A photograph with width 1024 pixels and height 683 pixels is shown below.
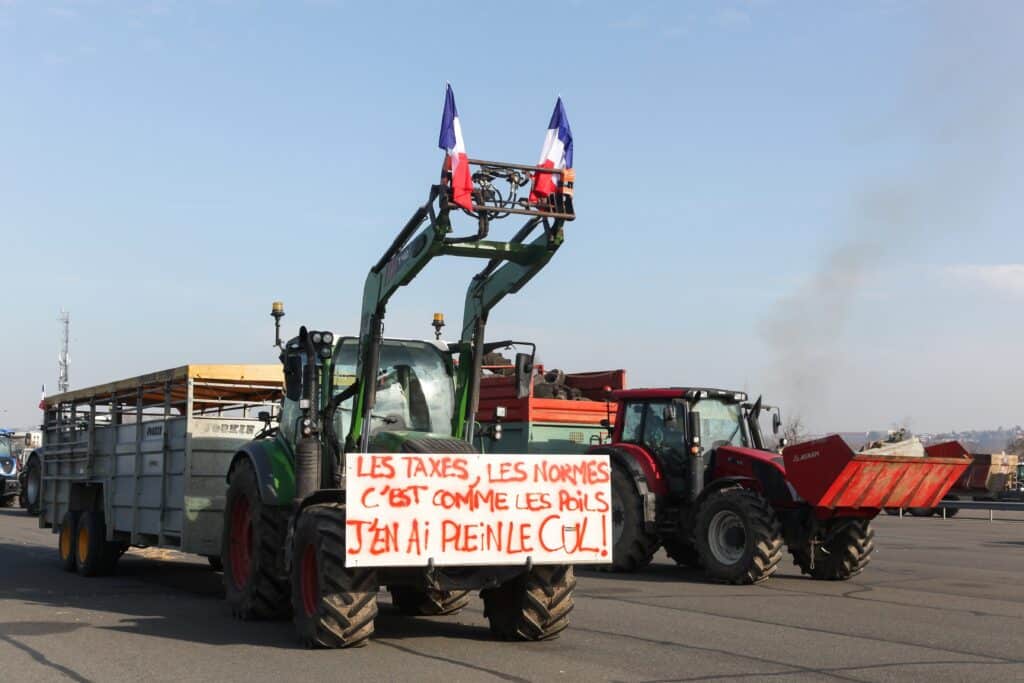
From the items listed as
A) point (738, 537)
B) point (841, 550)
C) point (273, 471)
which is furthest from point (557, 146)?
point (841, 550)

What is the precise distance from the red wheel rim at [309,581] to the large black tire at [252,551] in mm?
1081

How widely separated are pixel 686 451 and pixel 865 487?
2.48 m

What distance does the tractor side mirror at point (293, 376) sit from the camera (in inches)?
423

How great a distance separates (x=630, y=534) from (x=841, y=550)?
8.55 ft

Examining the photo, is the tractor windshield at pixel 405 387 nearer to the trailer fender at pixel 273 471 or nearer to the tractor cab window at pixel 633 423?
the trailer fender at pixel 273 471

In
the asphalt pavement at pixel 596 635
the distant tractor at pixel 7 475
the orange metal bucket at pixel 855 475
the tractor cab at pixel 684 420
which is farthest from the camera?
the distant tractor at pixel 7 475

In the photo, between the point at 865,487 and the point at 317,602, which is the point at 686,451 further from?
the point at 317,602

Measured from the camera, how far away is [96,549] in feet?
50.1

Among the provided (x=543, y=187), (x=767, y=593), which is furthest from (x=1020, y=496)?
(x=543, y=187)

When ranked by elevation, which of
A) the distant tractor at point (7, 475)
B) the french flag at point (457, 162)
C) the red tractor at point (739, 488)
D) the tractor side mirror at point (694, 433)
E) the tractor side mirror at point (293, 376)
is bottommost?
the distant tractor at point (7, 475)

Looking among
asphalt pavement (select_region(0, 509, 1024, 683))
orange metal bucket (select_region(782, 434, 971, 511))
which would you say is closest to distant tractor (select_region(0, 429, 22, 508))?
asphalt pavement (select_region(0, 509, 1024, 683))

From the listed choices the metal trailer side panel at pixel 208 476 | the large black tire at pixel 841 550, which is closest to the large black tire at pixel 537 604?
the metal trailer side panel at pixel 208 476

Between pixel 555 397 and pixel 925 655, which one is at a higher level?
pixel 555 397

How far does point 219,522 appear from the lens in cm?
1285
